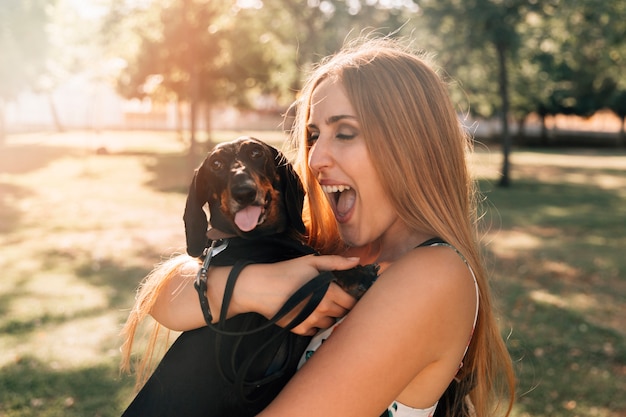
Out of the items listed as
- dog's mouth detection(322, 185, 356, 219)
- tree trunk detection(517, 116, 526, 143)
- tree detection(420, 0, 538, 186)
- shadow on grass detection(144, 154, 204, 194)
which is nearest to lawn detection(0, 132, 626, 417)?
shadow on grass detection(144, 154, 204, 194)

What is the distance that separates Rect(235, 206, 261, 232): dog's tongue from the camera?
8.05 feet

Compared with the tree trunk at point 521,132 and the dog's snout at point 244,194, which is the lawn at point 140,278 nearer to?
the dog's snout at point 244,194

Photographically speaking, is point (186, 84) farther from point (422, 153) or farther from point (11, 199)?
point (422, 153)

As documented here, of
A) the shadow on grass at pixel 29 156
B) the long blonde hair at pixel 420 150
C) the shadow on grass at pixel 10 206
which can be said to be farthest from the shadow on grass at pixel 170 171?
the long blonde hair at pixel 420 150

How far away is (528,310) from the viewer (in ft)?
26.0

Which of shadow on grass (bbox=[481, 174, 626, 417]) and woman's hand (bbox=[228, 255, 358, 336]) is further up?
woman's hand (bbox=[228, 255, 358, 336])

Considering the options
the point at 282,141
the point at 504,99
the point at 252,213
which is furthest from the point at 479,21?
the point at 252,213

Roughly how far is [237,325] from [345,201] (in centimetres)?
57

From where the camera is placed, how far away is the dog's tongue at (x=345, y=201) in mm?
2316

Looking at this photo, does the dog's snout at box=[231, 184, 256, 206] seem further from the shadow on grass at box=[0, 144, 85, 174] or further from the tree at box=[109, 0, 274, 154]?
the shadow on grass at box=[0, 144, 85, 174]

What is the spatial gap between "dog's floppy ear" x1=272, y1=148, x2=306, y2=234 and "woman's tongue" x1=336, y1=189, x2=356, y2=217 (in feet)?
1.08

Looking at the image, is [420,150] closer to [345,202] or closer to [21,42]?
[345,202]

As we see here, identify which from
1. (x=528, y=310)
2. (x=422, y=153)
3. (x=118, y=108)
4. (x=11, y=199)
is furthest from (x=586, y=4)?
(x=118, y=108)

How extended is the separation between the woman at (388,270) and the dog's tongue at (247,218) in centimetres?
25
